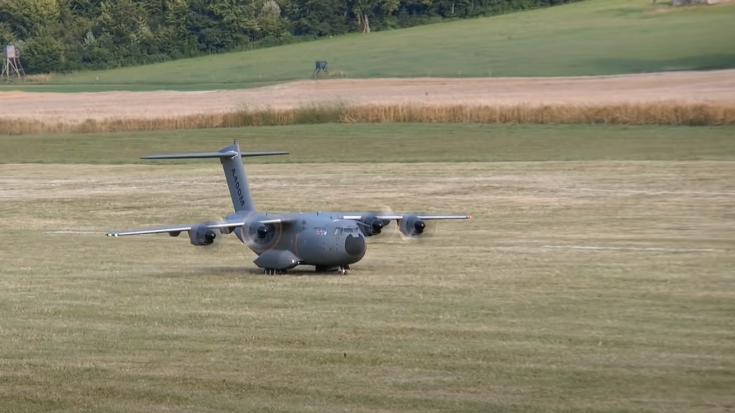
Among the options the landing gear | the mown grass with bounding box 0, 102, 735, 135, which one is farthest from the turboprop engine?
the mown grass with bounding box 0, 102, 735, 135

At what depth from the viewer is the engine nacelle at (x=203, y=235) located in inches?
860

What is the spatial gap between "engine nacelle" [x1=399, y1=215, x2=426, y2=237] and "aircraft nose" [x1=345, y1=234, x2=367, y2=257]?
4.05 ft

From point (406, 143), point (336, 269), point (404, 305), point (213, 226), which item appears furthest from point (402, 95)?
point (404, 305)

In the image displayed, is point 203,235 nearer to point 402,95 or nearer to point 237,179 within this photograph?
point 237,179

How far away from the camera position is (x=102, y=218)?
3484cm

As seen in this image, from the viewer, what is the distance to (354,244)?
21766 mm

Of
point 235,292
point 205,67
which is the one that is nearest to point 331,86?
point 205,67

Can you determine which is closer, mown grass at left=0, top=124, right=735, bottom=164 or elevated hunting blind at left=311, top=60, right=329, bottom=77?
mown grass at left=0, top=124, right=735, bottom=164

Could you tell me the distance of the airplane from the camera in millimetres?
21891

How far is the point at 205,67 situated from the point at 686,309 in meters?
109

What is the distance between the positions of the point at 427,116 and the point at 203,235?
42518 millimetres

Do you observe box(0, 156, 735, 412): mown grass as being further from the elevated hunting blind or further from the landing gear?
the elevated hunting blind

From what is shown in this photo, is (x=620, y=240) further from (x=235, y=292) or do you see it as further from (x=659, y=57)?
(x=659, y=57)

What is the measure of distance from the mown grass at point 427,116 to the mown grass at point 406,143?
229 centimetres
